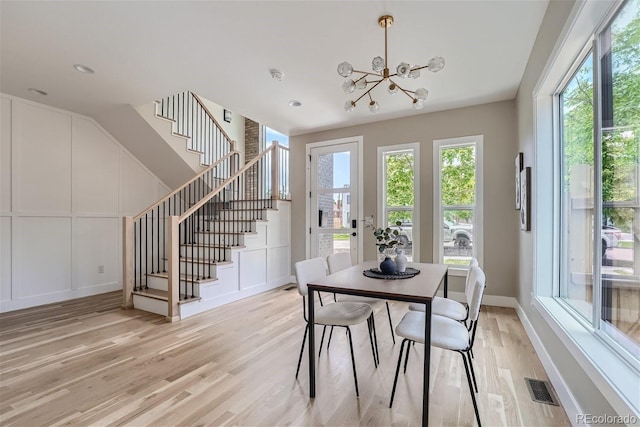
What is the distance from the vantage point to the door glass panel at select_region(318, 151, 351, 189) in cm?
489

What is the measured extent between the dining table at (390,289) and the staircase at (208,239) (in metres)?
2.13

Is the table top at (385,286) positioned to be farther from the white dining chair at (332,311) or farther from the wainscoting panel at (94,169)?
the wainscoting panel at (94,169)

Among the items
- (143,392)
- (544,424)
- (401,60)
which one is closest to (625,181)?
(544,424)

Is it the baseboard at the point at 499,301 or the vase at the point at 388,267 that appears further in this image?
the baseboard at the point at 499,301

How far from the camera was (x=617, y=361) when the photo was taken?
1394 mm

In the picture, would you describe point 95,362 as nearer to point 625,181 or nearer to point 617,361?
point 617,361

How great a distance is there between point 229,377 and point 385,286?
4.32ft

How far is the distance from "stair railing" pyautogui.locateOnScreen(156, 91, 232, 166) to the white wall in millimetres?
1080

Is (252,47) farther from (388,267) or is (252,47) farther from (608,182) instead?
(608,182)

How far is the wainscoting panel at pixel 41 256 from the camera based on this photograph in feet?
12.7

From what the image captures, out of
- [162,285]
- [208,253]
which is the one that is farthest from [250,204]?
[162,285]

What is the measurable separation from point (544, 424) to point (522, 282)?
1.94 m

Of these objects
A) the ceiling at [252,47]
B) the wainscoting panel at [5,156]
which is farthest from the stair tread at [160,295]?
the ceiling at [252,47]

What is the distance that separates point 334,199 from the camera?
4988mm
